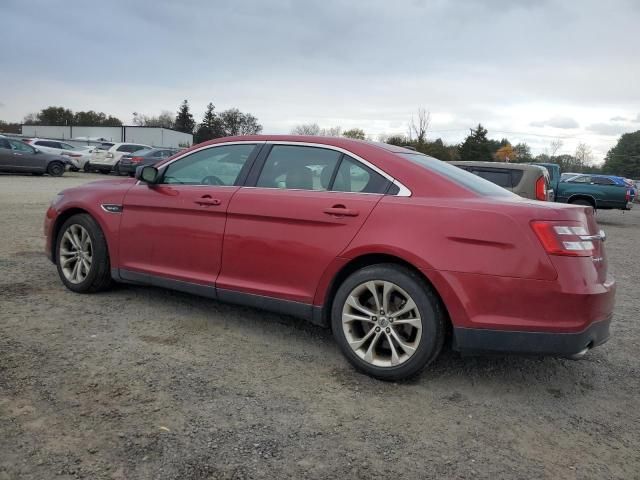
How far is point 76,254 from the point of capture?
16.3ft

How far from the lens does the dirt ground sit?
97.5 inches

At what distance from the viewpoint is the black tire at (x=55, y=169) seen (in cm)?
2241

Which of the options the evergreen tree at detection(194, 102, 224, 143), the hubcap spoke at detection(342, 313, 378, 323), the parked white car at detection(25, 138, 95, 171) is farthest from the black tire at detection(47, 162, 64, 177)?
the evergreen tree at detection(194, 102, 224, 143)

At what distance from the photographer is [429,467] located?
2.50m

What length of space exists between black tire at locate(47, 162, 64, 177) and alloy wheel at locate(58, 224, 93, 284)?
1956 cm

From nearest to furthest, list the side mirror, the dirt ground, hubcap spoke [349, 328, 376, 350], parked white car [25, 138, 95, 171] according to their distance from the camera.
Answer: the dirt ground, hubcap spoke [349, 328, 376, 350], the side mirror, parked white car [25, 138, 95, 171]

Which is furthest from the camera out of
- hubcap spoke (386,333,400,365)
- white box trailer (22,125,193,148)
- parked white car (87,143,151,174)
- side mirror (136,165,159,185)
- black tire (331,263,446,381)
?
white box trailer (22,125,193,148)

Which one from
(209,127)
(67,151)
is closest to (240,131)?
(209,127)

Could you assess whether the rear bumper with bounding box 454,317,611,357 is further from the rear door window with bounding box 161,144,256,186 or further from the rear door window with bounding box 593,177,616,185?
the rear door window with bounding box 593,177,616,185

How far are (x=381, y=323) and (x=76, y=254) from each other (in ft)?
10.0

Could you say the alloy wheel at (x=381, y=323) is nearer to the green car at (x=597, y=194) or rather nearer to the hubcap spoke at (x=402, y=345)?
the hubcap spoke at (x=402, y=345)

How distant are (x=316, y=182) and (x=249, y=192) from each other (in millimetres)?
530

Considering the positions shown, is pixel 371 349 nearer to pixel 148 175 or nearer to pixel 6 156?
pixel 148 175

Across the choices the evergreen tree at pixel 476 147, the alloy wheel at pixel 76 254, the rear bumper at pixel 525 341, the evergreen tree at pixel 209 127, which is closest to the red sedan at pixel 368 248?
the rear bumper at pixel 525 341
